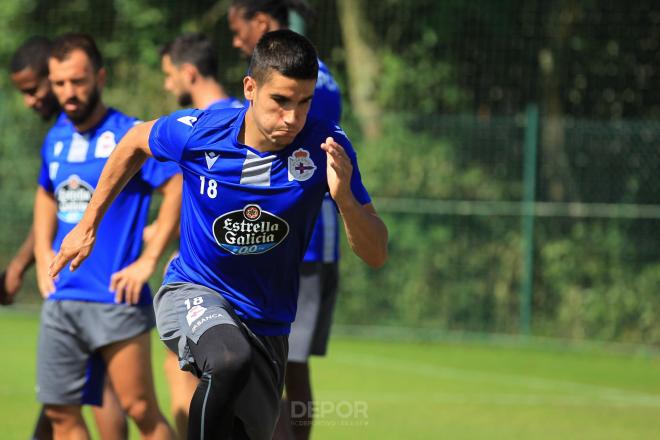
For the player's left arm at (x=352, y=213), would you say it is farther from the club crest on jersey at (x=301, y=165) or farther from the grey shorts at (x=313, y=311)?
the grey shorts at (x=313, y=311)

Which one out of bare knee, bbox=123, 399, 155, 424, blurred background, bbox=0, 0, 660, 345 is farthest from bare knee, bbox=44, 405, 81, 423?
blurred background, bbox=0, 0, 660, 345

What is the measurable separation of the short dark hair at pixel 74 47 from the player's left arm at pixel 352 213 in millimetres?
2019

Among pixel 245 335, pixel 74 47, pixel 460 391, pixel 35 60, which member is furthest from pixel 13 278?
pixel 460 391

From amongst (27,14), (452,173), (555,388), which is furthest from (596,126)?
(27,14)

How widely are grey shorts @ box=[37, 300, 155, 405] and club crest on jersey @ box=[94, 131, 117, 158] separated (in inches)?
28.6

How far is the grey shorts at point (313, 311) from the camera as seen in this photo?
256 inches

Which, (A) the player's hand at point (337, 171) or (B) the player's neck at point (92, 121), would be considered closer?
(A) the player's hand at point (337, 171)

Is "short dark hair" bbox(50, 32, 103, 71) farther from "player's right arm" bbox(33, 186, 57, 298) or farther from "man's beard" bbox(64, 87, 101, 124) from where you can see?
"player's right arm" bbox(33, 186, 57, 298)

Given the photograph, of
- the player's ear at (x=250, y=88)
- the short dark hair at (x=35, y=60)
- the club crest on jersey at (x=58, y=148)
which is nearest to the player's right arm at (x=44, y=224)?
the club crest on jersey at (x=58, y=148)

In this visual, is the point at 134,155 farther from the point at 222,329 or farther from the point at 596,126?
the point at 596,126

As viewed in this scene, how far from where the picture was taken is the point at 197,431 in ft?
14.9

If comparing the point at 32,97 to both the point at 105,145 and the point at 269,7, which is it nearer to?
the point at 105,145

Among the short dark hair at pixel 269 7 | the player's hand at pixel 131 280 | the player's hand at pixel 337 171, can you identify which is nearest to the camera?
the player's hand at pixel 337 171

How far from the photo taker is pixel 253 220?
15.9 ft
